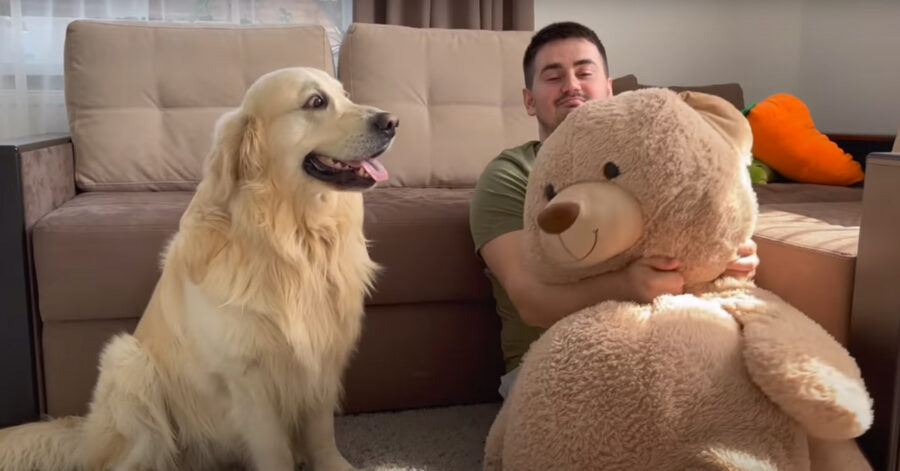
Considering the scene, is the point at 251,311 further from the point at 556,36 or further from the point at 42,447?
the point at 556,36

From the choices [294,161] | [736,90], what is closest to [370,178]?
[294,161]

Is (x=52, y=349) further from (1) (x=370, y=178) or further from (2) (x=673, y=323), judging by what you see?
(2) (x=673, y=323)

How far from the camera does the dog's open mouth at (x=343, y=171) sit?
1.49m

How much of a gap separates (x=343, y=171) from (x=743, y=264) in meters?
0.81

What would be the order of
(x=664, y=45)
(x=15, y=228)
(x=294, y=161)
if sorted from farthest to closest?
(x=664, y=45), (x=15, y=228), (x=294, y=161)

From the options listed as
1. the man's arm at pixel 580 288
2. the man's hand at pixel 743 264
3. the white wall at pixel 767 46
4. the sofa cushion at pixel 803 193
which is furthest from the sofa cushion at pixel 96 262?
the white wall at pixel 767 46

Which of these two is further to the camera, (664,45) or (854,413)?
(664,45)

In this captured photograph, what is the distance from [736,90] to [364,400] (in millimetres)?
2150

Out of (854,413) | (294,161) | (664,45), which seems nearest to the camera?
(854,413)

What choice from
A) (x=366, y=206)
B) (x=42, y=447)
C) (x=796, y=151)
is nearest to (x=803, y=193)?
(x=796, y=151)

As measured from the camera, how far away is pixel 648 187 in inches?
40.6

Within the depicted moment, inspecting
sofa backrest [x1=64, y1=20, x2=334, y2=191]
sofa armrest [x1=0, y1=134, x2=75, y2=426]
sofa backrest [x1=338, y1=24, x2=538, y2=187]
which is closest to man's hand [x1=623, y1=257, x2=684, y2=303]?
Result: sofa armrest [x1=0, y1=134, x2=75, y2=426]

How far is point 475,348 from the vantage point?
1.99 meters

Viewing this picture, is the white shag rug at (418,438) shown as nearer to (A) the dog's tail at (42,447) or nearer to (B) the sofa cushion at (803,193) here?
(A) the dog's tail at (42,447)
